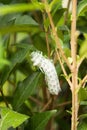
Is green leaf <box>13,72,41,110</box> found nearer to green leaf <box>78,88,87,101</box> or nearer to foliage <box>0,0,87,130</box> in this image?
foliage <box>0,0,87,130</box>

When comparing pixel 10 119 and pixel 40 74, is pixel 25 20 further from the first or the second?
pixel 10 119

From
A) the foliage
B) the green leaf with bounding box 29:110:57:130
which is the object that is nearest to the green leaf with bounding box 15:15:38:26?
the foliage

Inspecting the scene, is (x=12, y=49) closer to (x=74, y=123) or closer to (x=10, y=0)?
(x=10, y=0)

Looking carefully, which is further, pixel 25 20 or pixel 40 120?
pixel 25 20

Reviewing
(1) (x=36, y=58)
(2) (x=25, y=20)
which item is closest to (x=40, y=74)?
(1) (x=36, y=58)

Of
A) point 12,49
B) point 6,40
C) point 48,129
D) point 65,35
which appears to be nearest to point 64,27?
point 65,35

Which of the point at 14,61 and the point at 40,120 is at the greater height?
the point at 14,61

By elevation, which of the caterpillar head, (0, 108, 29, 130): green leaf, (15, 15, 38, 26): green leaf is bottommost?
(0, 108, 29, 130): green leaf
